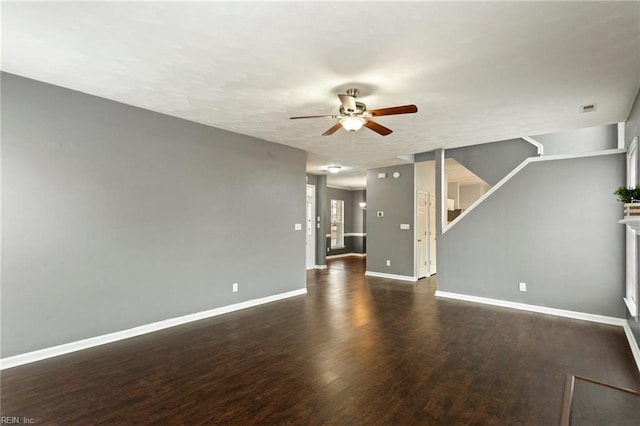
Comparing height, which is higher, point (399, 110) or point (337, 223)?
point (399, 110)

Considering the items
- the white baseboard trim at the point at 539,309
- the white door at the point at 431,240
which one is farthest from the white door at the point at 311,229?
the white baseboard trim at the point at 539,309

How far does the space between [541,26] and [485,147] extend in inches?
158

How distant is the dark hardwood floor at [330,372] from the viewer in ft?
7.82

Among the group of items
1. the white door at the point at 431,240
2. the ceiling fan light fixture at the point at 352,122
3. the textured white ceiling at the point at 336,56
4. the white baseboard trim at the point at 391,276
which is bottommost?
the white baseboard trim at the point at 391,276

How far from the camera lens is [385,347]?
11.8 ft

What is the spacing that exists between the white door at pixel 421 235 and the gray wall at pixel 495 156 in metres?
1.70

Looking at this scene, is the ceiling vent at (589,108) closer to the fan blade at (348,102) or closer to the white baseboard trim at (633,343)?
the white baseboard trim at (633,343)

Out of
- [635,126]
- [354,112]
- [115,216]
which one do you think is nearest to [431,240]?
[635,126]

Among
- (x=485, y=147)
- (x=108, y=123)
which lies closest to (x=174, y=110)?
(x=108, y=123)

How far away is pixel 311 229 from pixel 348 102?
6431 mm

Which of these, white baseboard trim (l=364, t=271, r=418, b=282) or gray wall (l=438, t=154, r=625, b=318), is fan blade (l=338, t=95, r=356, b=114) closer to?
gray wall (l=438, t=154, r=625, b=318)

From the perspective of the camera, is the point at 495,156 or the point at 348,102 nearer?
the point at 348,102

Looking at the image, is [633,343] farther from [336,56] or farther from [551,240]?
[336,56]

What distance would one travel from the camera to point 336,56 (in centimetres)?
271
